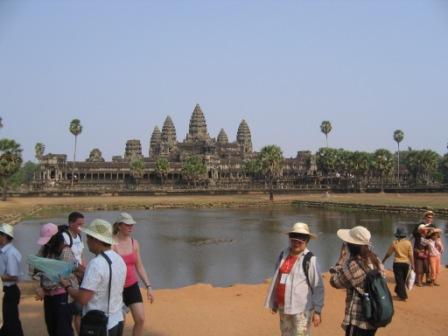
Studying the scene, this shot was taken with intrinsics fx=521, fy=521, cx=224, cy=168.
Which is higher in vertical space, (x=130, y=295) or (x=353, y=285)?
(x=353, y=285)

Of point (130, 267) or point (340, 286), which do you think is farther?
point (130, 267)

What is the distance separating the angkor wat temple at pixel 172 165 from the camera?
117m

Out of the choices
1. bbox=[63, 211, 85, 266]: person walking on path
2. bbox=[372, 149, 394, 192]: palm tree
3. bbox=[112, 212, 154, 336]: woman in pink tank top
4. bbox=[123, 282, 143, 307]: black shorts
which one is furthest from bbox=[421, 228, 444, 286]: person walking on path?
bbox=[372, 149, 394, 192]: palm tree

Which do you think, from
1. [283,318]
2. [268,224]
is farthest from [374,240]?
[283,318]

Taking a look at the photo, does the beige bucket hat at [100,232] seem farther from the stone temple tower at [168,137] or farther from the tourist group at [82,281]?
the stone temple tower at [168,137]

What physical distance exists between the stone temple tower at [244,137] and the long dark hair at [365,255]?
150571mm

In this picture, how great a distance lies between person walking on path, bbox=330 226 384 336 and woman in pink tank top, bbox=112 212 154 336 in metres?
2.49

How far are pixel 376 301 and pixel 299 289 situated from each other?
849mm

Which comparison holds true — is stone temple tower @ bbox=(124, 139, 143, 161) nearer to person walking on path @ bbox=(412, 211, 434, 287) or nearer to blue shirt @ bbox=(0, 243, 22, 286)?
person walking on path @ bbox=(412, 211, 434, 287)

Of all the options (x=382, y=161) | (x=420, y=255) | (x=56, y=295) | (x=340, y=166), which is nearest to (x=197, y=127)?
(x=340, y=166)

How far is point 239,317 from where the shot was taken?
9.51 metres

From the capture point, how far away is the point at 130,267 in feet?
22.4

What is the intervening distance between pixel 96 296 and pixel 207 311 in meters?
5.13

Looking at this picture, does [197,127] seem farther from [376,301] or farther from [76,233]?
[376,301]
